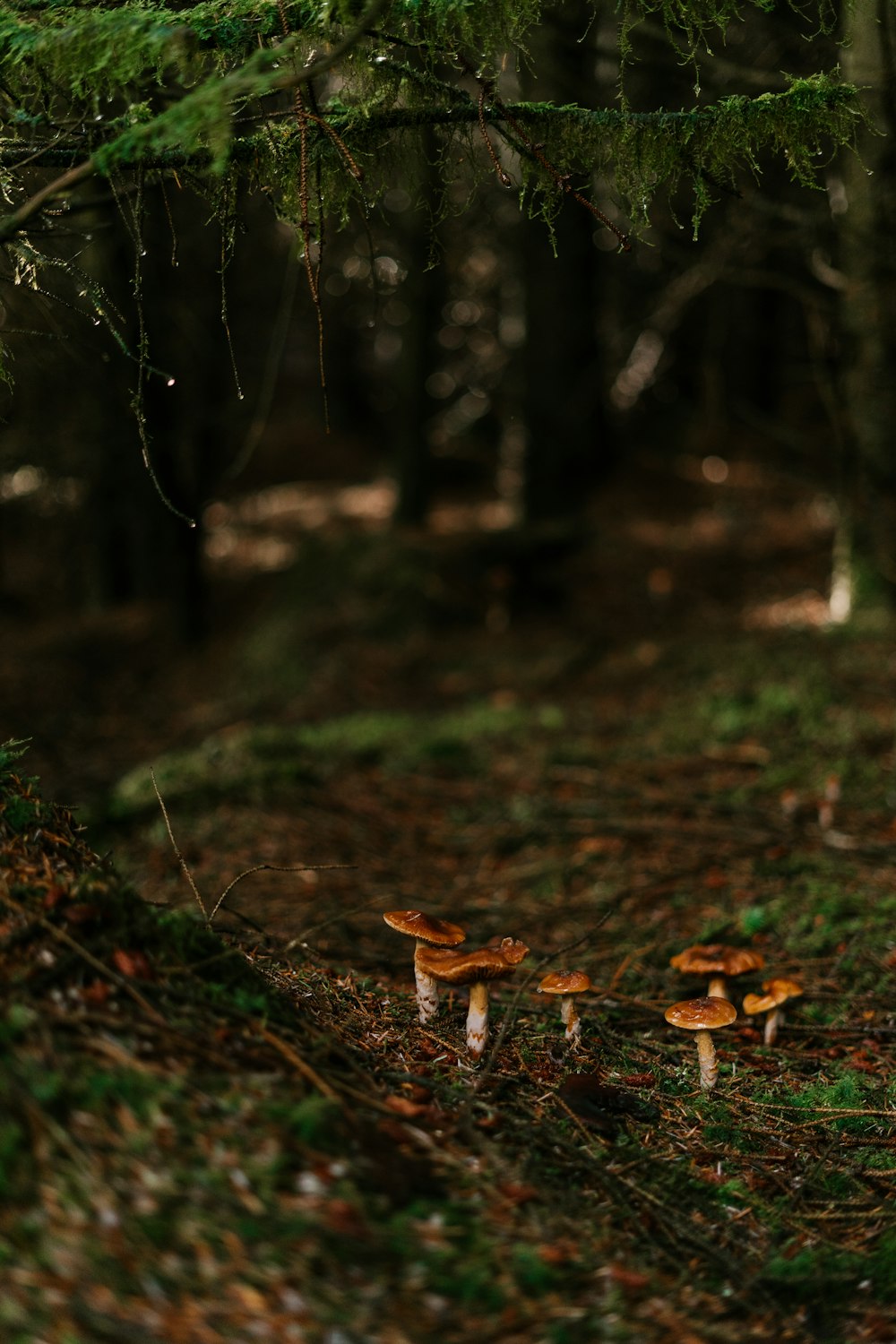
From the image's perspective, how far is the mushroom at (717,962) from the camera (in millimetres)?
4230

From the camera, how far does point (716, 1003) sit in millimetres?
3730

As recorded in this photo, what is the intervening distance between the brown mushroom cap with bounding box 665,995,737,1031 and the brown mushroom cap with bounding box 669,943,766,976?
0.48 metres

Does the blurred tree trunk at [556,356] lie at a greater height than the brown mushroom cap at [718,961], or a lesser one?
greater

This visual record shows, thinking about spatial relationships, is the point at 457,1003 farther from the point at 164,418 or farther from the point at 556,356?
the point at 556,356

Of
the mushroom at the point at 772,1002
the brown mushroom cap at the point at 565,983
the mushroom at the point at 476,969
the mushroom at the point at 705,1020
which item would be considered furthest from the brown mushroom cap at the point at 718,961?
the mushroom at the point at 476,969

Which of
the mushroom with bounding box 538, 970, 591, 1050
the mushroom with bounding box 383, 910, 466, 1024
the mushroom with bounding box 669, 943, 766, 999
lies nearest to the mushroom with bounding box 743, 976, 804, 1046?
the mushroom with bounding box 669, 943, 766, 999

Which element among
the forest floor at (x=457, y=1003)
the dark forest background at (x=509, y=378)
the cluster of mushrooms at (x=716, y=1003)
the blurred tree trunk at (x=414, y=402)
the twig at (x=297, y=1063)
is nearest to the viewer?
the forest floor at (x=457, y=1003)

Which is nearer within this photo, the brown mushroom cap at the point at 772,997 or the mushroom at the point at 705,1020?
the mushroom at the point at 705,1020

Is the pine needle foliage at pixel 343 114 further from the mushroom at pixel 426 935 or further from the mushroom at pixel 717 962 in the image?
the mushroom at pixel 717 962

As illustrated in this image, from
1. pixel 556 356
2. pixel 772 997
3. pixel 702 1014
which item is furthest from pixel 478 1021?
pixel 556 356

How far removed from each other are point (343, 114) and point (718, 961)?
11.7ft

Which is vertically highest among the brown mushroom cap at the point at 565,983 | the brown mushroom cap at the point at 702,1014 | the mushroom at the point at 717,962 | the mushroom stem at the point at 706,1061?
the brown mushroom cap at the point at 565,983

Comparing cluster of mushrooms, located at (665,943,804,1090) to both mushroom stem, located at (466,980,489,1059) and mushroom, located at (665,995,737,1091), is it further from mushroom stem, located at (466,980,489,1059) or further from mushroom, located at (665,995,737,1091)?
mushroom stem, located at (466,980,489,1059)

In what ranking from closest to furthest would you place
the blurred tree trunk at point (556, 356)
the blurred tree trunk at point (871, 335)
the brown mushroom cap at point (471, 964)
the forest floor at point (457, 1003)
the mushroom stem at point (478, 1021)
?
the forest floor at point (457, 1003), the brown mushroom cap at point (471, 964), the mushroom stem at point (478, 1021), the blurred tree trunk at point (871, 335), the blurred tree trunk at point (556, 356)
